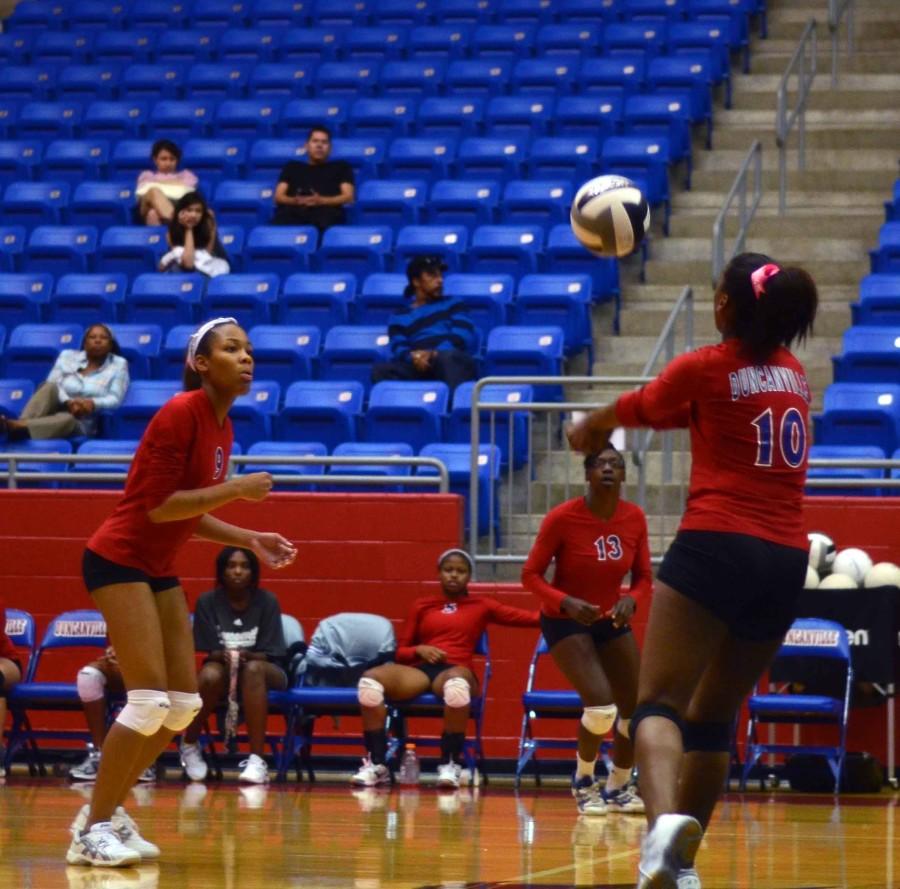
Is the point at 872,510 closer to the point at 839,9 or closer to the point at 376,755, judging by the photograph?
the point at 376,755

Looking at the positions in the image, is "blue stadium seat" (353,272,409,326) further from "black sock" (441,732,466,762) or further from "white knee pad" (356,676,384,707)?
"black sock" (441,732,466,762)

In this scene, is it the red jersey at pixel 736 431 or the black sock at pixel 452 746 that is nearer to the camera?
the red jersey at pixel 736 431

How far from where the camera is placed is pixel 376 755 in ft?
35.2

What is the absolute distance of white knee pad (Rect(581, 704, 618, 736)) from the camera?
920 centimetres

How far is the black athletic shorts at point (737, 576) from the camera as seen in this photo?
521cm

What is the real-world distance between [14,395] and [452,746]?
487 cm

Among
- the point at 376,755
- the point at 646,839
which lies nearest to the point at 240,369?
the point at 646,839

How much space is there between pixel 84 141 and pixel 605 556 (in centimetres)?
991

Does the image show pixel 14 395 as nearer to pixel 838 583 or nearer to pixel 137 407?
pixel 137 407

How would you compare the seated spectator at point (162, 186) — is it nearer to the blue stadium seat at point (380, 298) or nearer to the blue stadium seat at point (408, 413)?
the blue stadium seat at point (380, 298)

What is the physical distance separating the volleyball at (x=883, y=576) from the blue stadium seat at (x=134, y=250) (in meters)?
7.10

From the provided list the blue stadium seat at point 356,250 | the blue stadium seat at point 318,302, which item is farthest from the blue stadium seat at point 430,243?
the blue stadium seat at point 318,302

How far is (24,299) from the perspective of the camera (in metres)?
14.8

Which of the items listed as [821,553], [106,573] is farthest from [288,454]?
[106,573]
